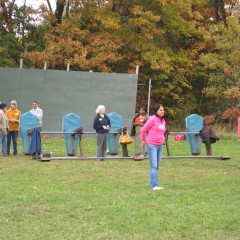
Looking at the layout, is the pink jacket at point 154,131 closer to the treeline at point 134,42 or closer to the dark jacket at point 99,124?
the dark jacket at point 99,124

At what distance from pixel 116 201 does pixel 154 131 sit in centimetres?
200

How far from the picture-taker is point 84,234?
24.1 feet

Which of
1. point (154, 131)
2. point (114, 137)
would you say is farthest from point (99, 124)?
point (154, 131)

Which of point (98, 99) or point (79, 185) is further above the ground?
point (98, 99)

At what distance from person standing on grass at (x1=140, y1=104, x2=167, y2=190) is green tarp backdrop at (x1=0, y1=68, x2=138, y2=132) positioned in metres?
13.7

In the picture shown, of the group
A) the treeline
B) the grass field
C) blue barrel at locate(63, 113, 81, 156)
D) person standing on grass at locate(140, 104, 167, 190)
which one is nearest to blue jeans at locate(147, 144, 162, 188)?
person standing on grass at locate(140, 104, 167, 190)

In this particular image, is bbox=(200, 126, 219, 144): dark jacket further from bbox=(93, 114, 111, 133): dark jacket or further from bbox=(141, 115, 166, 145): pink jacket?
bbox=(141, 115, 166, 145): pink jacket

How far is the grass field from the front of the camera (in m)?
7.58

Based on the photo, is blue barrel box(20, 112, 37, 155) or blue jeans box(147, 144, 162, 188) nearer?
blue jeans box(147, 144, 162, 188)

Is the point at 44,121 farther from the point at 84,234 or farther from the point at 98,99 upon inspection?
the point at 84,234

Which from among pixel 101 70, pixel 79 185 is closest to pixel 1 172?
pixel 79 185

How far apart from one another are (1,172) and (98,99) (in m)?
12.3

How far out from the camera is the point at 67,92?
25219 millimetres

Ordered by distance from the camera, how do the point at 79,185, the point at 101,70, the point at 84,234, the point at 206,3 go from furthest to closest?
the point at 206,3 < the point at 101,70 < the point at 79,185 < the point at 84,234
